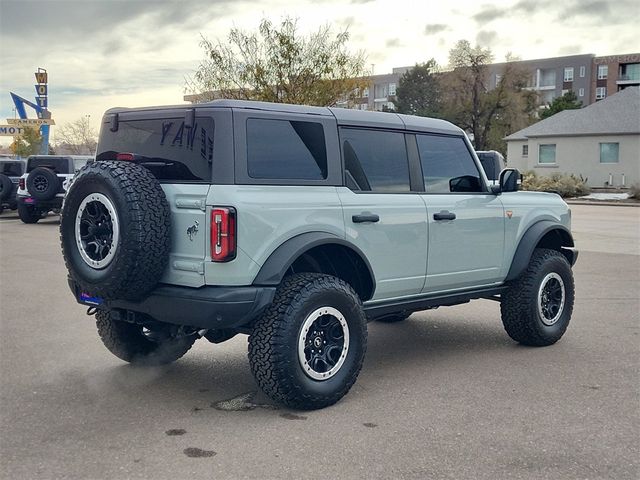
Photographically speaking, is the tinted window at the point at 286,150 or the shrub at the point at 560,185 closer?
the tinted window at the point at 286,150

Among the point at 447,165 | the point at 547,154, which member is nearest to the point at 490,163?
the point at 447,165

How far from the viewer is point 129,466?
396 cm

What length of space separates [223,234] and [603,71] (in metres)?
94.8

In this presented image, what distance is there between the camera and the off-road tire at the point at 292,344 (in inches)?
187

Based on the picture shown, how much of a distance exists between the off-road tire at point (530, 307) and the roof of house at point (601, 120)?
3776 cm

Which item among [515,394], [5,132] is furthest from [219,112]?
[5,132]

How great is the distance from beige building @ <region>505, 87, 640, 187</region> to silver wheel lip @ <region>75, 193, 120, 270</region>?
39.6m

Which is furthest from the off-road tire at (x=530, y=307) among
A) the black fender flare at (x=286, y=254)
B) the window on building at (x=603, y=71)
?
the window on building at (x=603, y=71)

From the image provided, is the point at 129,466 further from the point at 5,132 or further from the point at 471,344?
the point at 5,132

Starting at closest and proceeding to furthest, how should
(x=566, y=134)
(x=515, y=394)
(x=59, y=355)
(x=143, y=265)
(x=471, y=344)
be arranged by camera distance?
1. (x=143, y=265)
2. (x=515, y=394)
3. (x=59, y=355)
4. (x=471, y=344)
5. (x=566, y=134)

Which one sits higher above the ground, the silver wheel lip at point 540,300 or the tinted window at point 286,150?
the tinted window at point 286,150

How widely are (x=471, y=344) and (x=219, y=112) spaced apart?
136 inches

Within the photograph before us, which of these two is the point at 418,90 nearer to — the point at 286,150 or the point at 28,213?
the point at 28,213

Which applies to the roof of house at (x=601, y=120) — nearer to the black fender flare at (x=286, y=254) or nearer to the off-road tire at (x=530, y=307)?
the off-road tire at (x=530, y=307)
